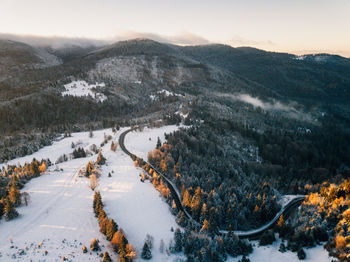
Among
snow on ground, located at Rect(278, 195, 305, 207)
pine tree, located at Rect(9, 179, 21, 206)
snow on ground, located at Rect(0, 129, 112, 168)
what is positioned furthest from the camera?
snow on ground, located at Rect(0, 129, 112, 168)

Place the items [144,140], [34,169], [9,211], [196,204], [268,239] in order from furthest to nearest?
[144,140]
[34,169]
[196,204]
[268,239]
[9,211]

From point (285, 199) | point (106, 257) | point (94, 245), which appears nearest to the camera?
point (106, 257)

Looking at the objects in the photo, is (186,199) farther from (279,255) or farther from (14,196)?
(14,196)

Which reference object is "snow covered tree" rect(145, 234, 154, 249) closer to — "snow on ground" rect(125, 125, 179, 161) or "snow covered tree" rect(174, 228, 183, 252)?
"snow covered tree" rect(174, 228, 183, 252)

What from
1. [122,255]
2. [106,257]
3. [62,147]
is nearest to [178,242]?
[122,255]

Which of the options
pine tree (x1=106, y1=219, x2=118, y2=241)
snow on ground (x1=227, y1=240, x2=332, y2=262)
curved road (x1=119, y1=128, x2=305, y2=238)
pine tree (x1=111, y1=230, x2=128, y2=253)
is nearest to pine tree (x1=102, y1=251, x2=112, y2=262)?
pine tree (x1=111, y1=230, x2=128, y2=253)

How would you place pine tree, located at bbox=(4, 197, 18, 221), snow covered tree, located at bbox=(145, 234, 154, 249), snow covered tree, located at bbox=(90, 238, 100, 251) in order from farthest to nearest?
snow covered tree, located at bbox=(145, 234, 154, 249)
pine tree, located at bbox=(4, 197, 18, 221)
snow covered tree, located at bbox=(90, 238, 100, 251)

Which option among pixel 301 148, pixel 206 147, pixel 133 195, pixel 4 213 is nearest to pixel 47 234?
pixel 4 213
